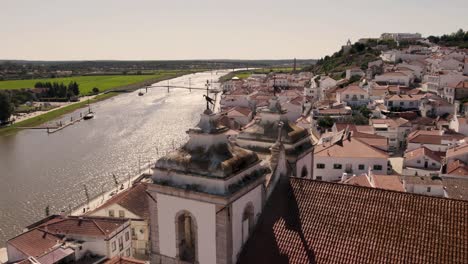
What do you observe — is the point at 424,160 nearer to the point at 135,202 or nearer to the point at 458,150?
the point at 458,150

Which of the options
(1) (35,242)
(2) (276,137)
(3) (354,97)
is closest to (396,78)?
(3) (354,97)

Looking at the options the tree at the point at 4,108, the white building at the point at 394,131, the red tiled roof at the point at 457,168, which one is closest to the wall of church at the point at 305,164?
the red tiled roof at the point at 457,168

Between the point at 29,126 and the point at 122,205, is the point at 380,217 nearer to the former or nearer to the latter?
the point at 122,205

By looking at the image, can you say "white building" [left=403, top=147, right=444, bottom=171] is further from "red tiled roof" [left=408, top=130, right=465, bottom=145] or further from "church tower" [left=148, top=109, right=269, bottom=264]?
"church tower" [left=148, top=109, right=269, bottom=264]

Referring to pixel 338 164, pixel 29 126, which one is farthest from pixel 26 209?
pixel 29 126

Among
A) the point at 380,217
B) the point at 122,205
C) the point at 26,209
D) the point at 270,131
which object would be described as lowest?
the point at 26,209

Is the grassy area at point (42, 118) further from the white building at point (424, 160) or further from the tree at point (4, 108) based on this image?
the white building at point (424, 160)
